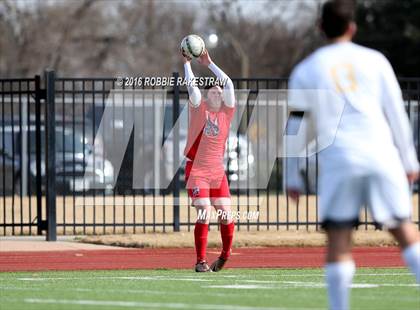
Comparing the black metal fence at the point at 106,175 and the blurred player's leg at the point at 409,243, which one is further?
the black metal fence at the point at 106,175

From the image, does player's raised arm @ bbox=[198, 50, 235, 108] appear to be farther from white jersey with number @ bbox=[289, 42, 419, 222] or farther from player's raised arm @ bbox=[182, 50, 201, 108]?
white jersey with number @ bbox=[289, 42, 419, 222]

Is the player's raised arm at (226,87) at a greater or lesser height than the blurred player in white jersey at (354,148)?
greater

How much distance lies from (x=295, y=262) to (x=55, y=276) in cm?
354

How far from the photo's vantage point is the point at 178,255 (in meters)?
17.2

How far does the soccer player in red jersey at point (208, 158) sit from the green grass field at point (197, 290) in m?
0.43

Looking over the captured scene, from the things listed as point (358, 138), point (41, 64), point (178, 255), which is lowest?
point (178, 255)

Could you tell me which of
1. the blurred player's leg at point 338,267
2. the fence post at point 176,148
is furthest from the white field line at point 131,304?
the fence post at point 176,148

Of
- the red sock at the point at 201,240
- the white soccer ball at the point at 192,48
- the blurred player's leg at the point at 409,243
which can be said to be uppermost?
the white soccer ball at the point at 192,48

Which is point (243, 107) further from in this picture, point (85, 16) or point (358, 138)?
point (85, 16)

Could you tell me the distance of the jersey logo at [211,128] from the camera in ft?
45.6

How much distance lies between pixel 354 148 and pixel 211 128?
614cm

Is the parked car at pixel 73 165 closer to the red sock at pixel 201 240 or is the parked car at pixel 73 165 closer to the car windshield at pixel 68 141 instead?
the car windshield at pixel 68 141

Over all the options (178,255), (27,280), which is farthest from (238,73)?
(27,280)

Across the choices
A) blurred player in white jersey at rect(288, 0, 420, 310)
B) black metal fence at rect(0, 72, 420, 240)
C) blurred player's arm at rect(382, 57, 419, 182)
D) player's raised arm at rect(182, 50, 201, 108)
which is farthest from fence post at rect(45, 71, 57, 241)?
blurred player's arm at rect(382, 57, 419, 182)
